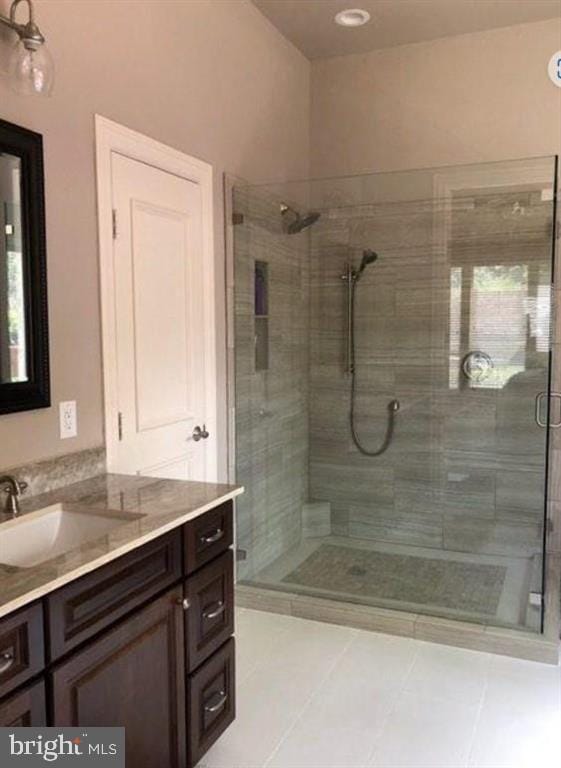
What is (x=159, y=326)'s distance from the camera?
8.79 ft

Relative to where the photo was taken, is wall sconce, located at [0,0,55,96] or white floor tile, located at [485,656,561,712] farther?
white floor tile, located at [485,656,561,712]

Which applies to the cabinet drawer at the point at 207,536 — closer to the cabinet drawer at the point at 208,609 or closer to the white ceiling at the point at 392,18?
the cabinet drawer at the point at 208,609

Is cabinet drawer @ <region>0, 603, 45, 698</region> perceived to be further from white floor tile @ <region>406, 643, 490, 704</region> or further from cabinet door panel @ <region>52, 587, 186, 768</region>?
white floor tile @ <region>406, 643, 490, 704</region>

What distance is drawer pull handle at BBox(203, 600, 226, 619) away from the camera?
79.0 inches

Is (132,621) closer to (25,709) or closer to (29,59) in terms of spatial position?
(25,709)

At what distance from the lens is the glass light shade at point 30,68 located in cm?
182

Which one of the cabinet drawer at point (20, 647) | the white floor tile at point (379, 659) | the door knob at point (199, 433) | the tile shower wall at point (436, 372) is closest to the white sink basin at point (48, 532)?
the cabinet drawer at point (20, 647)

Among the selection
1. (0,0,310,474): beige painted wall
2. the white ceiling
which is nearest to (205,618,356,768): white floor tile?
(0,0,310,474): beige painted wall

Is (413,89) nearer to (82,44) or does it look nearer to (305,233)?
(305,233)

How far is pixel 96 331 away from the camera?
2314mm

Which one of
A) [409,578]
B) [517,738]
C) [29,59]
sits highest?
[29,59]

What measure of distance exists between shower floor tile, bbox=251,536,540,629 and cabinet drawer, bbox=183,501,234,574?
1.29 metres

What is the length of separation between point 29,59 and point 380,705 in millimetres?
2425

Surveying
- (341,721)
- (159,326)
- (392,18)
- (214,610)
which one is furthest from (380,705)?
(392,18)
